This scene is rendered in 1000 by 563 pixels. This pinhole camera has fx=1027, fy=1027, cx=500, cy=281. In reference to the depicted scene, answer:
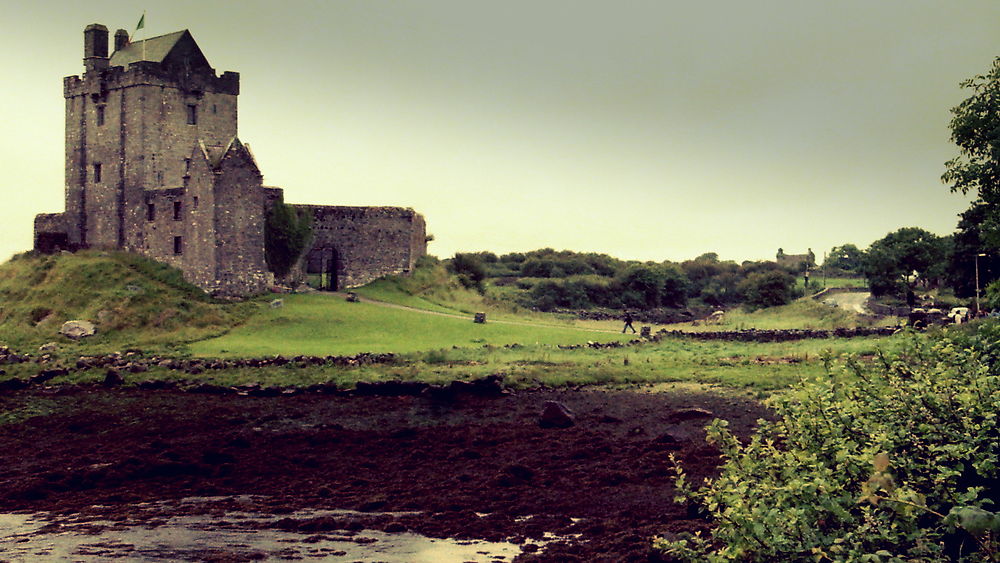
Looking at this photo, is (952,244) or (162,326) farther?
(952,244)

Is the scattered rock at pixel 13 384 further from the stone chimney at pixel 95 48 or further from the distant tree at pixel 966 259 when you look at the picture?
the distant tree at pixel 966 259

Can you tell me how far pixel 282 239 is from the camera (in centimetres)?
5841

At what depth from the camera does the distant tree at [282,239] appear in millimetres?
58031

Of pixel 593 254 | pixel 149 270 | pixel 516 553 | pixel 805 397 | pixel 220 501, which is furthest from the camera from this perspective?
pixel 593 254

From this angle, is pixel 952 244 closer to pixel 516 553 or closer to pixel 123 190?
pixel 123 190

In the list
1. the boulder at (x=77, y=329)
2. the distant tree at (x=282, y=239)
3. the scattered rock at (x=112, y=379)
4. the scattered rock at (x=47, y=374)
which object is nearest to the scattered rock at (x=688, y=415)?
the scattered rock at (x=112, y=379)

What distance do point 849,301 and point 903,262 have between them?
20.8ft

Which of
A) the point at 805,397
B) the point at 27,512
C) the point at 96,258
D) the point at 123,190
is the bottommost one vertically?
the point at 27,512

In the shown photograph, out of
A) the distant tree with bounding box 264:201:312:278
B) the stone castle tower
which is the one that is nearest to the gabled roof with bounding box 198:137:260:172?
the stone castle tower

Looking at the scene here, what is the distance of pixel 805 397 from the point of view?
15039 millimetres

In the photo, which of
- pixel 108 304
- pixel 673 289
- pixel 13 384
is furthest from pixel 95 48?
pixel 673 289

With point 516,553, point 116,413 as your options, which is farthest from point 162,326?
point 516,553

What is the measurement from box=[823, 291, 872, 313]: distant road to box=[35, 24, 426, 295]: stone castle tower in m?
40.7

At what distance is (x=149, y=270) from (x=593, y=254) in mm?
86706
